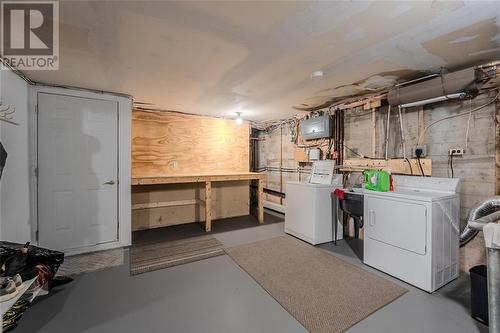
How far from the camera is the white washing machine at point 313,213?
3.29 metres

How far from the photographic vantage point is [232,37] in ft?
5.67

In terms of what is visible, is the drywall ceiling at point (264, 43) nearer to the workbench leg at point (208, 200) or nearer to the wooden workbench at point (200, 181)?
the wooden workbench at point (200, 181)

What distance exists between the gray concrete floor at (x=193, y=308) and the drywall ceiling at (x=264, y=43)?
7.22 ft

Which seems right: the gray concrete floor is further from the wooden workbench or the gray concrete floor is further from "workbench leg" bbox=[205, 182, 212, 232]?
"workbench leg" bbox=[205, 182, 212, 232]

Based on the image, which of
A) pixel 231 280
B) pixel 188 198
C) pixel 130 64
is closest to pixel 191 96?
pixel 130 64

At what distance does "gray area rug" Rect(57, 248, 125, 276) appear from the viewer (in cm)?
251

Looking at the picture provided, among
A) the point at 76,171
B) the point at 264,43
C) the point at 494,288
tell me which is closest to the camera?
Result: the point at 494,288

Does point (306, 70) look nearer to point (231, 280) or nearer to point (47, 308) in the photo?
point (231, 280)

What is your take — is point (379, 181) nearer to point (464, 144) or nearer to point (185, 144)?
point (464, 144)

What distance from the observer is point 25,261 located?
1.85 metres

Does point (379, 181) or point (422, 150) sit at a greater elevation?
point (422, 150)

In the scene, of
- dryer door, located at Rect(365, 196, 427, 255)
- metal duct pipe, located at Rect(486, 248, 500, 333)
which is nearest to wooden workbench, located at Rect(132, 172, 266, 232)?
dryer door, located at Rect(365, 196, 427, 255)

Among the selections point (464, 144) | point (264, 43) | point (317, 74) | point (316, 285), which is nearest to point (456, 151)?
point (464, 144)

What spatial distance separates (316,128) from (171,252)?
3.10 meters
